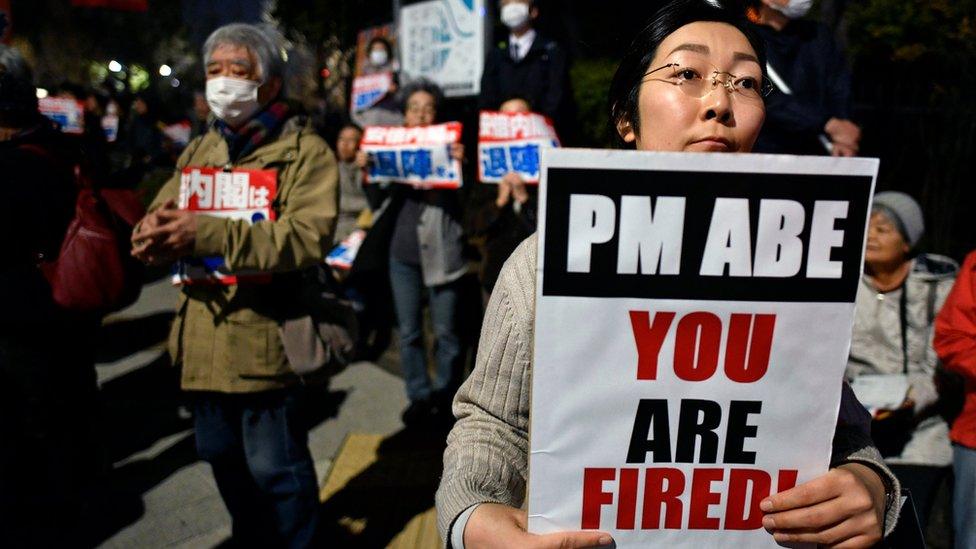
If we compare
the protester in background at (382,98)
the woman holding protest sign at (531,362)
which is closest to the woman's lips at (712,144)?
the woman holding protest sign at (531,362)

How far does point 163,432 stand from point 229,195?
7.89ft

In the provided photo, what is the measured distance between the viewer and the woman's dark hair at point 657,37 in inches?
45.6

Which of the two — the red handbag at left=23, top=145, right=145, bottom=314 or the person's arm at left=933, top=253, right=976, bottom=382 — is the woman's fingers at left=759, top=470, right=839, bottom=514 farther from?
the red handbag at left=23, top=145, right=145, bottom=314

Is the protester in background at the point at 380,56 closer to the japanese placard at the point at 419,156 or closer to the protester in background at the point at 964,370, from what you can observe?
the japanese placard at the point at 419,156

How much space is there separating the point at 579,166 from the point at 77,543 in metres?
3.13

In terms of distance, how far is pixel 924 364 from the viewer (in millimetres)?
2523

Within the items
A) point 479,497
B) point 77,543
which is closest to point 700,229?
point 479,497

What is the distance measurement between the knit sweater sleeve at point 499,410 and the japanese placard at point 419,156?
105 inches

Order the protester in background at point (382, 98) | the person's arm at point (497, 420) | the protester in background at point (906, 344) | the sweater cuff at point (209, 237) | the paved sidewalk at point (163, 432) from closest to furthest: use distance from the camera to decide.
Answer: the person's arm at point (497, 420)
the sweater cuff at point (209, 237)
the protester in background at point (906, 344)
the paved sidewalk at point (163, 432)
the protester in background at point (382, 98)

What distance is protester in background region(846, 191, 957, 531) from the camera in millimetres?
2492

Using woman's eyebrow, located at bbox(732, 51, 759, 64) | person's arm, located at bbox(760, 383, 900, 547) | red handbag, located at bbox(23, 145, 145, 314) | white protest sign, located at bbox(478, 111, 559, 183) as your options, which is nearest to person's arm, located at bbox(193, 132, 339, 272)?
red handbag, located at bbox(23, 145, 145, 314)

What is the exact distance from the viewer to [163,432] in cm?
408

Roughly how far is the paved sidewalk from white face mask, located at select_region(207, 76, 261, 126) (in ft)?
6.14

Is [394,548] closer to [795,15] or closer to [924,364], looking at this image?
[924,364]
